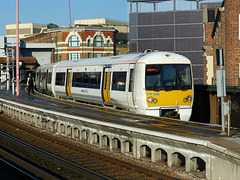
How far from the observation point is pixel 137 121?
1584 centimetres

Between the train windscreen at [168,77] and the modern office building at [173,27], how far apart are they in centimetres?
3704

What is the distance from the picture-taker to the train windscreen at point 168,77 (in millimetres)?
17891

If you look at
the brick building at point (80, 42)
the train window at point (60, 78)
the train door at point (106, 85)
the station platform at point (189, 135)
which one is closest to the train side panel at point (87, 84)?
the train door at point (106, 85)

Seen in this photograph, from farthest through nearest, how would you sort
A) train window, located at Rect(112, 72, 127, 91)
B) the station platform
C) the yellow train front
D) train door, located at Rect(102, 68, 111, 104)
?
train door, located at Rect(102, 68, 111, 104), train window, located at Rect(112, 72, 127, 91), the yellow train front, the station platform

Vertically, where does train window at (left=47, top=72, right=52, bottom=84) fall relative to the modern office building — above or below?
below

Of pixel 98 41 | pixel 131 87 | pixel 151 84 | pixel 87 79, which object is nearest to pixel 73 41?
pixel 98 41

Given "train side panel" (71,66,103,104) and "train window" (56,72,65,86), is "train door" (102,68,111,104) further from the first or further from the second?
"train window" (56,72,65,86)

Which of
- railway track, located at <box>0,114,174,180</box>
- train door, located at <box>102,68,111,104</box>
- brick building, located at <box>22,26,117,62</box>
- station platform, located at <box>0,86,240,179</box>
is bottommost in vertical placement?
railway track, located at <box>0,114,174,180</box>

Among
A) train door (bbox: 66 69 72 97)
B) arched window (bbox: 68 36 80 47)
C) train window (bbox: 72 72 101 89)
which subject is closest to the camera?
train window (bbox: 72 72 101 89)

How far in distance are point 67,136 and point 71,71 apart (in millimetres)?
8783

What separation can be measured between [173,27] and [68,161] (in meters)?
44.3

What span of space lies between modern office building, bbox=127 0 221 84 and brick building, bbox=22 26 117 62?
1467 cm

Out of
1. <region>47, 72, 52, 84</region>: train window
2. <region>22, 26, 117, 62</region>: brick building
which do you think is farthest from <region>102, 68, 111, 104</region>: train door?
<region>22, 26, 117, 62</region>: brick building

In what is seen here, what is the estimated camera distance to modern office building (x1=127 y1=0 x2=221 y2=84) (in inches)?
2170
